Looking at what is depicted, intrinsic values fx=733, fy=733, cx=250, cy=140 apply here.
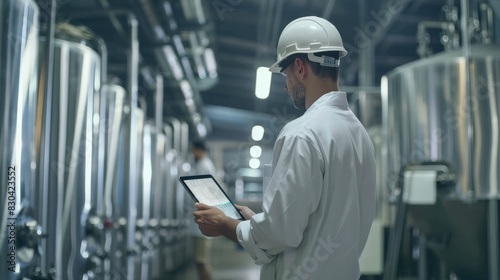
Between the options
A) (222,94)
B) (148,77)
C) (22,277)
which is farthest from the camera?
(222,94)

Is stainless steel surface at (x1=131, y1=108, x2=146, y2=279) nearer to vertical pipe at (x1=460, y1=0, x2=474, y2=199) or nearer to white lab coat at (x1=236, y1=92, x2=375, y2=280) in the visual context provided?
vertical pipe at (x1=460, y1=0, x2=474, y2=199)

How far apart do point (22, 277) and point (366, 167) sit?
5.15 ft

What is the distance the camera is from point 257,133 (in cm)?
1459

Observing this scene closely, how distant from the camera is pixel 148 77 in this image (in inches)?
344

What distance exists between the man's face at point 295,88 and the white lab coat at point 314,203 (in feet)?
0.25

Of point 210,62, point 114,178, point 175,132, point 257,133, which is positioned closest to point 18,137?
point 114,178

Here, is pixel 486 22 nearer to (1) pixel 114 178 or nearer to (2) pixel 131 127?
(2) pixel 131 127

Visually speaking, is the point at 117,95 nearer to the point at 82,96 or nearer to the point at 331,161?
the point at 82,96

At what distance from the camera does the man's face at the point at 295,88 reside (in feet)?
7.78

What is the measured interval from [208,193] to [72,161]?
1758 mm

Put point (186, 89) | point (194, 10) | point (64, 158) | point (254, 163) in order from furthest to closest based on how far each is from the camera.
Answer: point (254, 163) → point (186, 89) → point (194, 10) → point (64, 158)

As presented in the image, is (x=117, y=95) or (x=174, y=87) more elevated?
(x=174, y=87)

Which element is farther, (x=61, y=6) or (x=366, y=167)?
(x=61, y=6)

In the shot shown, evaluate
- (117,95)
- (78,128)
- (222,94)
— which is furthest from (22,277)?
(222,94)
